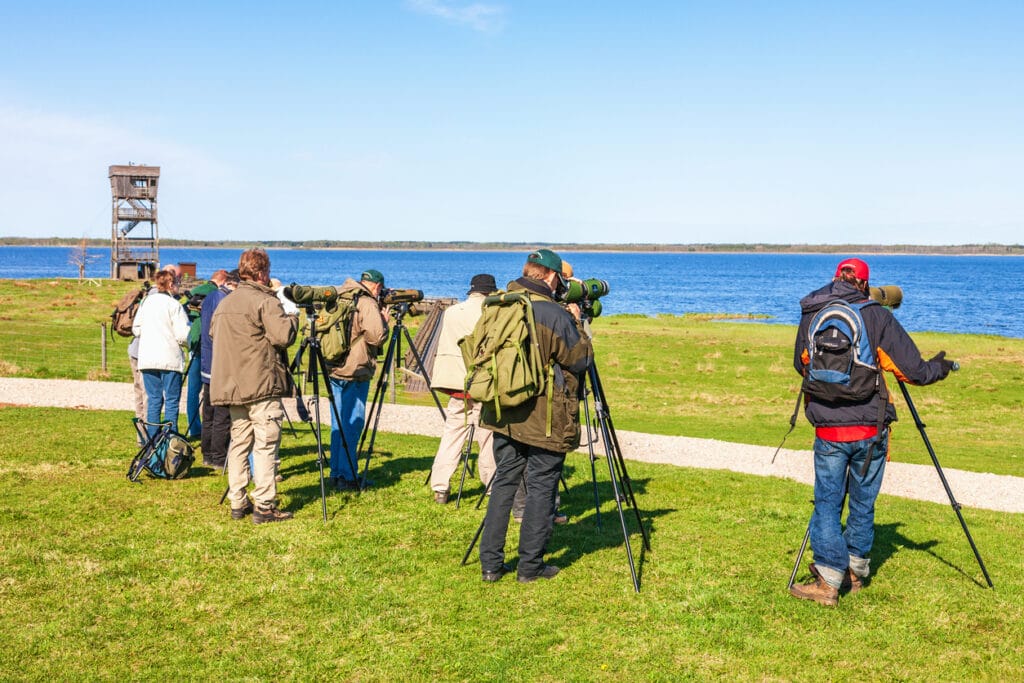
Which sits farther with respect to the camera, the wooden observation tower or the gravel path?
the wooden observation tower

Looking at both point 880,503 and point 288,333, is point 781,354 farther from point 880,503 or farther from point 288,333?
point 288,333

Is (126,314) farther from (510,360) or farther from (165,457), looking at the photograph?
(510,360)

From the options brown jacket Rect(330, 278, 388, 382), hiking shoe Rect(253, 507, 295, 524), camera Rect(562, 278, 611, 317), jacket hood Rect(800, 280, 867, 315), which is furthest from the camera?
brown jacket Rect(330, 278, 388, 382)

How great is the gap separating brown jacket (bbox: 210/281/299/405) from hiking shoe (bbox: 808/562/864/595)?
4874 millimetres

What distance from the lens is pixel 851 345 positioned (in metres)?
6.02

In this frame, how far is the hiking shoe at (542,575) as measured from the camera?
22.0 feet

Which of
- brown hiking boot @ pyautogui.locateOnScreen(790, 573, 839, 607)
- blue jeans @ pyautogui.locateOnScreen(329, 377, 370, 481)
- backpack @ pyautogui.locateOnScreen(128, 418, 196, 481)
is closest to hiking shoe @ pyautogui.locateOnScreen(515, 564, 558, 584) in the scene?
brown hiking boot @ pyautogui.locateOnScreen(790, 573, 839, 607)

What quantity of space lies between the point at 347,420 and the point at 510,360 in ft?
13.1

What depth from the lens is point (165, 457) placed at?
9.63 metres

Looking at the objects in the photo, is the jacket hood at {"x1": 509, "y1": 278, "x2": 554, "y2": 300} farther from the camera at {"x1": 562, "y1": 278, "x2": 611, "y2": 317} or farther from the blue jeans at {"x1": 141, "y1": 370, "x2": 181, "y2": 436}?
the blue jeans at {"x1": 141, "y1": 370, "x2": 181, "y2": 436}

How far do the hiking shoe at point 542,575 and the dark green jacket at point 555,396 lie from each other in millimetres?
1064

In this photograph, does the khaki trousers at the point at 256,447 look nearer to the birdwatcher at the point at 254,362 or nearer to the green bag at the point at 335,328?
the birdwatcher at the point at 254,362

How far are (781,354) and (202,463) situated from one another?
23.3 metres

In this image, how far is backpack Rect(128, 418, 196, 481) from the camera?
9.59 metres
